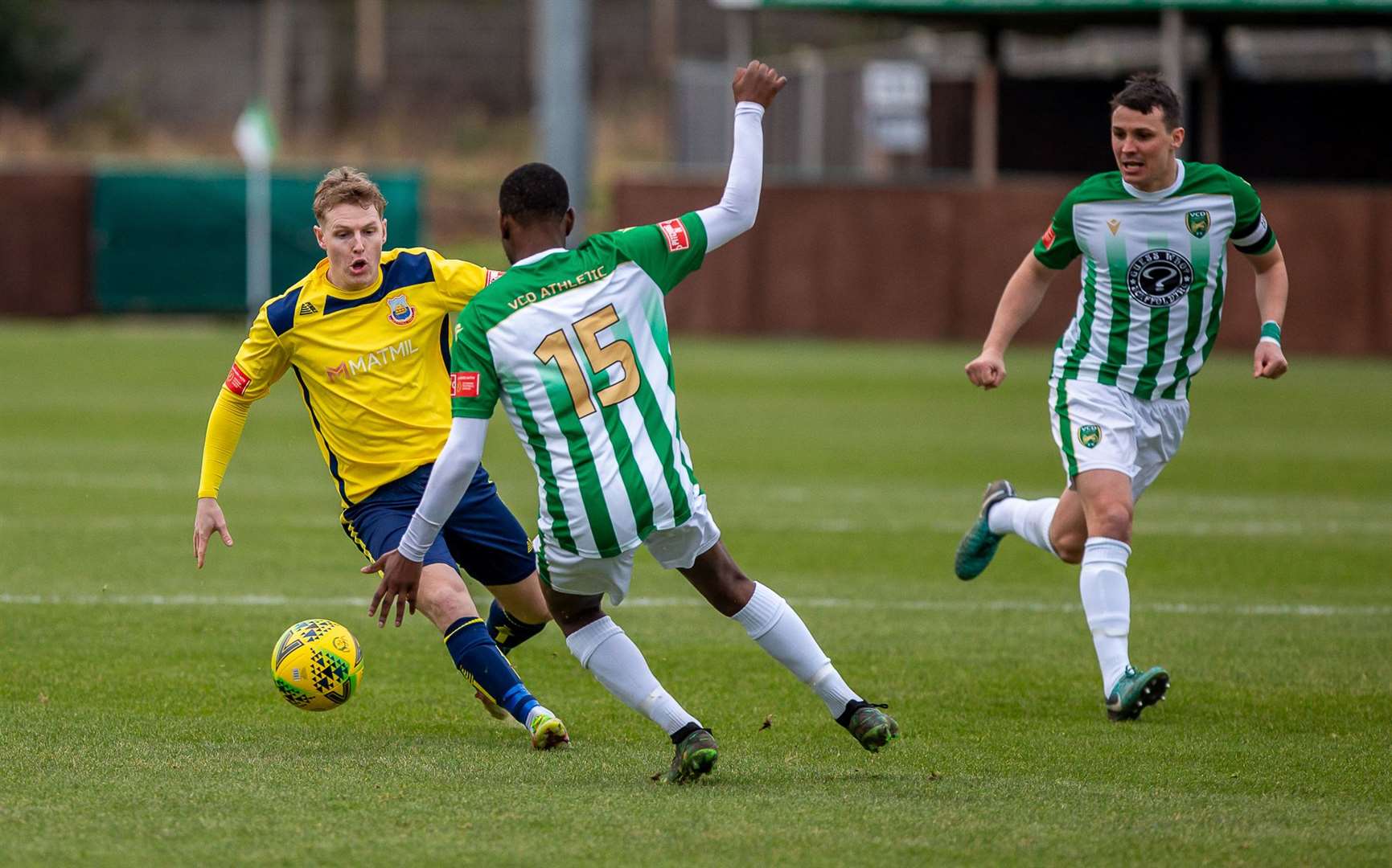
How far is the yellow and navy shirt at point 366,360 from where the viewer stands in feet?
20.6

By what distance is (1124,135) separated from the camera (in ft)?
21.8

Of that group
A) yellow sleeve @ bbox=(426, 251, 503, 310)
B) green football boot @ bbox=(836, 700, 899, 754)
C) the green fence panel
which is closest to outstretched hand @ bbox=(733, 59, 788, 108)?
yellow sleeve @ bbox=(426, 251, 503, 310)

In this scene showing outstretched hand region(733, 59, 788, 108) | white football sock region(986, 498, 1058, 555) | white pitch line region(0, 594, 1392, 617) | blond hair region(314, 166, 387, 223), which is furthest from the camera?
white pitch line region(0, 594, 1392, 617)

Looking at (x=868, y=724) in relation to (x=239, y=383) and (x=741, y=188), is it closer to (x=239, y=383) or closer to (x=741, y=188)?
(x=741, y=188)

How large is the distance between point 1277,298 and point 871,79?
1028 inches

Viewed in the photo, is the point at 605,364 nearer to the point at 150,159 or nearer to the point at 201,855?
the point at 201,855

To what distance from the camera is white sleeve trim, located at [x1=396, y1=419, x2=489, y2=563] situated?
16.6 feet

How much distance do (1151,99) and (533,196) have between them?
2.59m

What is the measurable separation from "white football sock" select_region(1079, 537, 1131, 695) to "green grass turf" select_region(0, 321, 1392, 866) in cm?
22

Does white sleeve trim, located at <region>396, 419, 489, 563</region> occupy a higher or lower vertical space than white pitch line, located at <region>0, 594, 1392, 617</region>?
higher

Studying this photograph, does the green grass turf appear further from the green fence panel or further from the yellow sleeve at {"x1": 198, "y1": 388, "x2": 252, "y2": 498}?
the green fence panel

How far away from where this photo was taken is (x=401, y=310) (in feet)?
21.0

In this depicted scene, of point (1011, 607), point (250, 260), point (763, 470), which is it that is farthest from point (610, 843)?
point (250, 260)

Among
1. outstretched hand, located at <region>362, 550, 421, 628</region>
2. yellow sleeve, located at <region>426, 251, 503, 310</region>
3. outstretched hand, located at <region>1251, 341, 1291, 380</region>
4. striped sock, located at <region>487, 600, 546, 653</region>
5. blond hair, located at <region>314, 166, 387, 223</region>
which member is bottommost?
striped sock, located at <region>487, 600, 546, 653</region>
